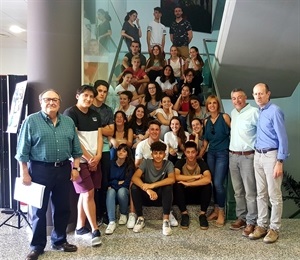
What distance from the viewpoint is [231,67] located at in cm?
575

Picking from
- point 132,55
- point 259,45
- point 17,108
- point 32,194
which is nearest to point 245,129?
point 32,194

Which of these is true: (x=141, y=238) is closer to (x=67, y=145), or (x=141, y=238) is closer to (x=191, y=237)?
(x=191, y=237)

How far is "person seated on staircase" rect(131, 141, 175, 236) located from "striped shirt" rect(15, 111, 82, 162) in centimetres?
100

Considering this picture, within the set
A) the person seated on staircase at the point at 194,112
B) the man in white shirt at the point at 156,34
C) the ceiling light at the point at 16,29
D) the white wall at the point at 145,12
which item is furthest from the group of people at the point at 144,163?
the ceiling light at the point at 16,29

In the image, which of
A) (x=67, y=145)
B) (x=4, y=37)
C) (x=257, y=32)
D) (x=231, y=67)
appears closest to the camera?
(x=67, y=145)

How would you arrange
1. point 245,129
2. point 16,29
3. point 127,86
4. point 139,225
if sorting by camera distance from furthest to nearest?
1. point 16,29
2. point 127,86
3. point 139,225
4. point 245,129

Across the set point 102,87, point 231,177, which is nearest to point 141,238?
point 231,177

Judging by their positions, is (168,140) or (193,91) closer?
(168,140)

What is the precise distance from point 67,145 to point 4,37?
20.9 feet

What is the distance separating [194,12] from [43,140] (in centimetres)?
556

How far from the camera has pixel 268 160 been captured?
9.96 ft

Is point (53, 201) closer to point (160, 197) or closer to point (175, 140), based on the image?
point (160, 197)

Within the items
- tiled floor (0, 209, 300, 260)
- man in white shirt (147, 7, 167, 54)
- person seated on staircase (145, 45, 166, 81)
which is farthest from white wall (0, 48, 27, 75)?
tiled floor (0, 209, 300, 260)

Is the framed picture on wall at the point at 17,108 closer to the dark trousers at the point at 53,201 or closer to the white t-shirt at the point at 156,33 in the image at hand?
the dark trousers at the point at 53,201
